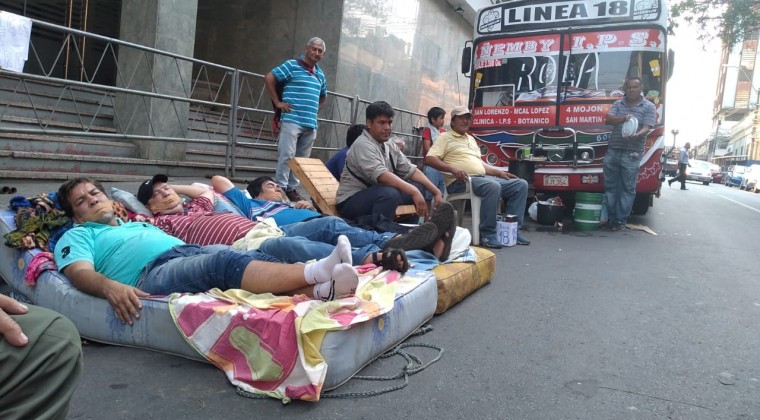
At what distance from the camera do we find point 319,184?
5488 mm

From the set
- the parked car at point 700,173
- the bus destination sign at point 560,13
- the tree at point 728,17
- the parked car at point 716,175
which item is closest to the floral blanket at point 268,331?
the bus destination sign at point 560,13

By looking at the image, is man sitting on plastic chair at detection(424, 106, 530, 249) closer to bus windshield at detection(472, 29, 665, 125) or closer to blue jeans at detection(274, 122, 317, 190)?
blue jeans at detection(274, 122, 317, 190)

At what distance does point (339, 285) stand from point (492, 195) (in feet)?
12.8

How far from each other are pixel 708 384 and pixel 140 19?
7.53 metres

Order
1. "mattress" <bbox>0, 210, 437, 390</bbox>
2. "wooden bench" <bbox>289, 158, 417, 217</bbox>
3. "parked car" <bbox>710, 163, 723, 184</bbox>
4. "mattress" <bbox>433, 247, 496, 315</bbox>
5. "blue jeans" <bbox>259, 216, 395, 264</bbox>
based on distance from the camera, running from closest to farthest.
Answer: "mattress" <bbox>0, 210, 437, 390</bbox>
"blue jeans" <bbox>259, 216, 395, 264</bbox>
"mattress" <bbox>433, 247, 496, 315</bbox>
"wooden bench" <bbox>289, 158, 417, 217</bbox>
"parked car" <bbox>710, 163, 723, 184</bbox>

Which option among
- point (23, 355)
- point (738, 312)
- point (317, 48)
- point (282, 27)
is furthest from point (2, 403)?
point (282, 27)

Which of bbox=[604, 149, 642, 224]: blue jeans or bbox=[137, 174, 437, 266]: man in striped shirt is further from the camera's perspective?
bbox=[604, 149, 642, 224]: blue jeans

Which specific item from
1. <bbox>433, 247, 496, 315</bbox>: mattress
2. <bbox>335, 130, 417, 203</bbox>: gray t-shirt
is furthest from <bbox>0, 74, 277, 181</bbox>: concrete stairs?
<bbox>433, 247, 496, 315</bbox>: mattress

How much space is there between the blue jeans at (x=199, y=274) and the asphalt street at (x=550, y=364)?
Answer: 346mm

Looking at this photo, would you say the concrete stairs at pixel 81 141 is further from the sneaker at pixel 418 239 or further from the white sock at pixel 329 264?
the white sock at pixel 329 264

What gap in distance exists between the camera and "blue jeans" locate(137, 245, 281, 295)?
2.90m

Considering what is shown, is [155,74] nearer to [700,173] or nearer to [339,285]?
[339,285]

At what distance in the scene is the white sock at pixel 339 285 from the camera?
8.44 ft

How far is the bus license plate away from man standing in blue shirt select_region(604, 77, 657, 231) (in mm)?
530
